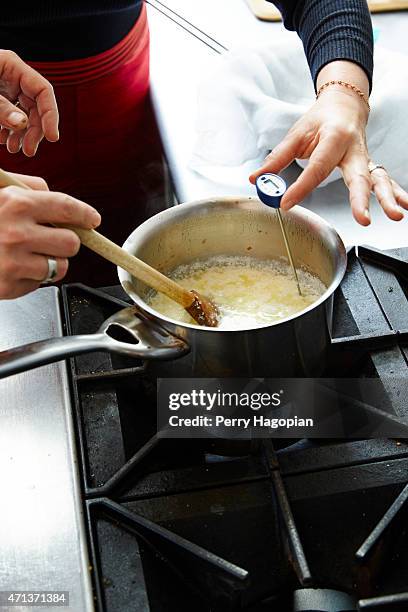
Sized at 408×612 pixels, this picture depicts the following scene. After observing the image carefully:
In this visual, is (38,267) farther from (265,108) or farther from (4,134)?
(265,108)

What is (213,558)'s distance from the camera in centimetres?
65

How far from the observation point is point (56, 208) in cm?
72

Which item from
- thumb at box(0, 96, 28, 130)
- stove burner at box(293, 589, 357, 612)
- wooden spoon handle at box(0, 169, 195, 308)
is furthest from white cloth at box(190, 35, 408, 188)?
stove burner at box(293, 589, 357, 612)

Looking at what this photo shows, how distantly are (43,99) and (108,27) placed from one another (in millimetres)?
358

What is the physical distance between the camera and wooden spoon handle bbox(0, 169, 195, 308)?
0.75 m

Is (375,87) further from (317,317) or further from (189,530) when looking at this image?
(189,530)

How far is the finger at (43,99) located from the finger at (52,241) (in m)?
0.41

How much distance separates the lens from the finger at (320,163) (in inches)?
35.5

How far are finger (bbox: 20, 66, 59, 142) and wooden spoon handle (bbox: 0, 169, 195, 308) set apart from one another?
36cm

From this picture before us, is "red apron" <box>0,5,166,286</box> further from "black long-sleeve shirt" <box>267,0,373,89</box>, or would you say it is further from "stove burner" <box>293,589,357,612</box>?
"stove burner" <box>293,589,357,612</box>

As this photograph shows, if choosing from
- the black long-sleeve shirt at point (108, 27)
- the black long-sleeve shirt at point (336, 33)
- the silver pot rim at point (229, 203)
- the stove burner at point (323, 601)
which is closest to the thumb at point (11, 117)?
the silver pot rim at point (229, 203)

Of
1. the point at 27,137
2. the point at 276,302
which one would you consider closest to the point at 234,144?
the point at 27,137

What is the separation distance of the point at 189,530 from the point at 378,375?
298 mm

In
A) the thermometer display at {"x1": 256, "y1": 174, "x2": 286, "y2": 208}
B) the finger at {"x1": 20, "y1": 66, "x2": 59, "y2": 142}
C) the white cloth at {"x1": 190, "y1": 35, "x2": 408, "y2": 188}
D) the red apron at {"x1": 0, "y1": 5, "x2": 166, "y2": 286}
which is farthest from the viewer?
the red apron at {"x1": 0, "y1": 5, "x2": 166, "y2": 286}
